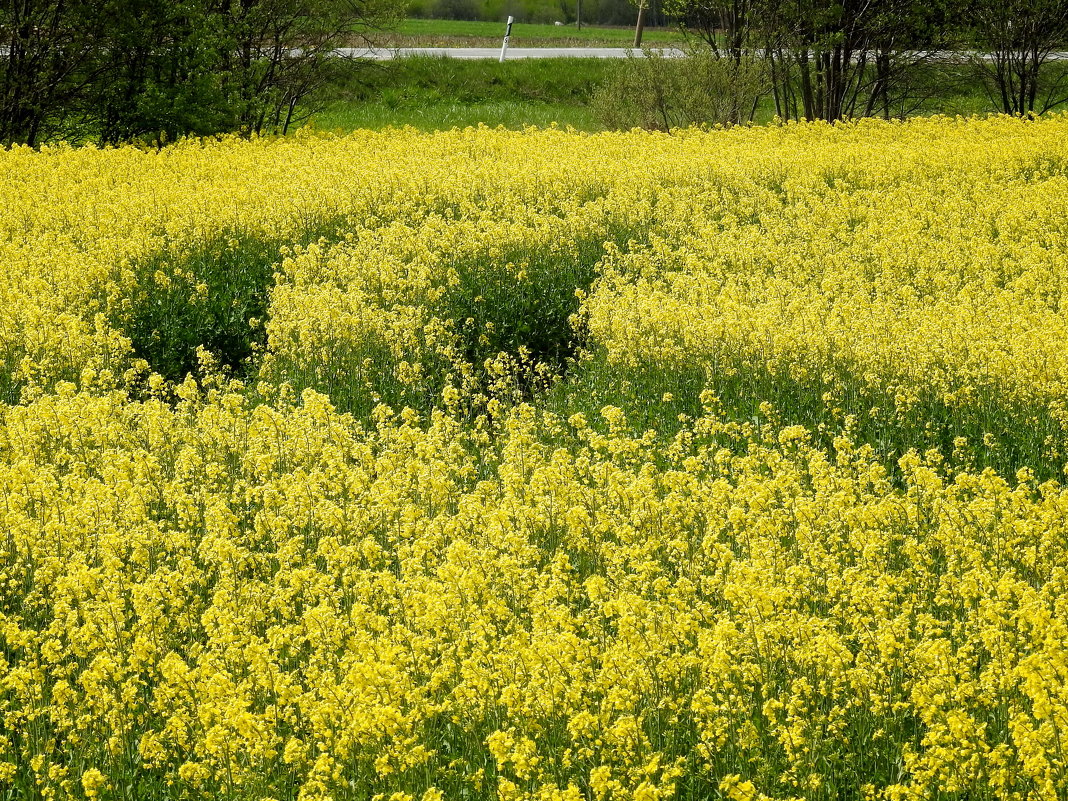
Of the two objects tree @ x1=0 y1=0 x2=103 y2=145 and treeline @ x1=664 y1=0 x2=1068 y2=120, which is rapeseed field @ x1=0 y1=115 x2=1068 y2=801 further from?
treeline @ x1=664 y1=0 x2=1068 y2=120

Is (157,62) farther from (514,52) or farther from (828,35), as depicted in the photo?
(514,52)

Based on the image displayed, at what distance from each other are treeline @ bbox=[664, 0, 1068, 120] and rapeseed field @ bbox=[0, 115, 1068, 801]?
8.42m

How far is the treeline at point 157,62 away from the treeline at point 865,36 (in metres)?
6.92

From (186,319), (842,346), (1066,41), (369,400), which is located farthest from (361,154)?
(1066,41)

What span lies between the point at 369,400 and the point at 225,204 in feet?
19.8

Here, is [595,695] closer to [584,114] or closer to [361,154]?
[361,154]

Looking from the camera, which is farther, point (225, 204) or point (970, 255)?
point (225, 204)

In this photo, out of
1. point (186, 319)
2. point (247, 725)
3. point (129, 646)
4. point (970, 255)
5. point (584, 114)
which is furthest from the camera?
point (584, 114)

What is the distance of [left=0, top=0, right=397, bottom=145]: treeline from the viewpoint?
20.2 metres

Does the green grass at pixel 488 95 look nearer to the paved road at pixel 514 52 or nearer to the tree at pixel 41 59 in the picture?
the paved road at pixel 514 52

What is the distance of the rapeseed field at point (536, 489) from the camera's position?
16.6ft

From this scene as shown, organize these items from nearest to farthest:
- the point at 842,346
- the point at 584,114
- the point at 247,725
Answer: the point at 247,725 < the point at 842,346 < the point at 584,114

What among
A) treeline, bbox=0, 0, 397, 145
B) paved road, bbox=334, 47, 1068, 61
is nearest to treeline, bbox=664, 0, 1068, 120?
treeline, bbox=0, 0, 397, 145

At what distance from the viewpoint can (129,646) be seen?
605 cm
